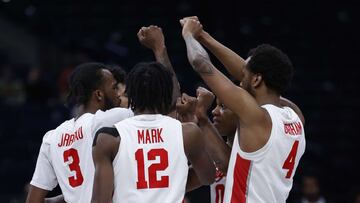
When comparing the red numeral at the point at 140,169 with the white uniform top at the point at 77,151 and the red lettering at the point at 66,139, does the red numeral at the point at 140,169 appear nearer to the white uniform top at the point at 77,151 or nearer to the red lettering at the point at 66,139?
the white uniform top at the point at 77,151

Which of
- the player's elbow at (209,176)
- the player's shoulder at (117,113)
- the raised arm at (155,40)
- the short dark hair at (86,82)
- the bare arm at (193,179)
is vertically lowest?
the bare arm at (193,179)

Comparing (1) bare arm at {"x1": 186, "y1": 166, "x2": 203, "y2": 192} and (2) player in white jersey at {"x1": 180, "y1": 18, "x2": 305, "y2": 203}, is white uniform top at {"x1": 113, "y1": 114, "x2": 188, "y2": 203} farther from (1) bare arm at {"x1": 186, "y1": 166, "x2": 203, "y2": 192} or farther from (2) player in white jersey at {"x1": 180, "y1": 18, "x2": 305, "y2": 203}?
(1) bare arm at {"x1": 186, "y1": 166, "x2": 203, "y2": 192}

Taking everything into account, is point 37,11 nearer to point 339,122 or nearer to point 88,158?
point 339,122

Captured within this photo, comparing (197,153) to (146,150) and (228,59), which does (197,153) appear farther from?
(228,59)

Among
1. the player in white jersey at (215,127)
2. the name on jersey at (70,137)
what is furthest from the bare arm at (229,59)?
the name on jersey at (70,137)

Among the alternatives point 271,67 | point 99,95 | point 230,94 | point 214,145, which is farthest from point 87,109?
point 271,67

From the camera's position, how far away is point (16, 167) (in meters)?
12.1

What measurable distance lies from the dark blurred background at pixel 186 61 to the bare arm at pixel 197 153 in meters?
6.50

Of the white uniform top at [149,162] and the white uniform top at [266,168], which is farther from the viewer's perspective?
the white uniform top at [266,168]

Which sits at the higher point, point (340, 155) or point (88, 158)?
point (88, 158)

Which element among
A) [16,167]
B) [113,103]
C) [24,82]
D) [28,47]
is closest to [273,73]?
[113,103]

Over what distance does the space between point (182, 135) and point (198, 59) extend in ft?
1.54

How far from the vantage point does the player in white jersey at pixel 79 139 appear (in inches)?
223

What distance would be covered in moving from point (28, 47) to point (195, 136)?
11086 millimetres
